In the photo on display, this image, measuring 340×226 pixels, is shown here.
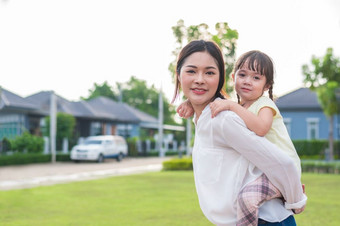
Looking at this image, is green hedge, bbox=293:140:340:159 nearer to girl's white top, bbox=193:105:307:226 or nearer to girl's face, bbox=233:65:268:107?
girl's face, bbox=233:65:268:107

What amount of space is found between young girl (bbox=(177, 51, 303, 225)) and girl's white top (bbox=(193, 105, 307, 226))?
0.11 ft

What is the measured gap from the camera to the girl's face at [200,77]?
2117 mm

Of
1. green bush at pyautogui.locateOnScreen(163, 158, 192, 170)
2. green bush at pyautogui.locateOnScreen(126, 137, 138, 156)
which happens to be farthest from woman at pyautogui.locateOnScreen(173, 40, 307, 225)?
green bush at pyautogui.locateOnScreen(126, 137, 138, 156)

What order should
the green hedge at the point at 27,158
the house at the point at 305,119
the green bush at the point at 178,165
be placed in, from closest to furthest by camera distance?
the green bush at the point at 178,165, the green hedge at the point at 27,158, the house at the point at 305,119

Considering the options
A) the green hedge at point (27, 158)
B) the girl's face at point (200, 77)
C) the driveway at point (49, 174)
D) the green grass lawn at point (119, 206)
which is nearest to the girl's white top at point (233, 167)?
the girl's face at point (200, 77)

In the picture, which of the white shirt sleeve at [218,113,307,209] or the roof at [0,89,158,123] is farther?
the roof at [0,89,158,123]

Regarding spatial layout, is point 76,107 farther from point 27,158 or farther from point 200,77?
point 200,77

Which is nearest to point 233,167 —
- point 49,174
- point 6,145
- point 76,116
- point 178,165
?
point 49,174

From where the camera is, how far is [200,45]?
214cm

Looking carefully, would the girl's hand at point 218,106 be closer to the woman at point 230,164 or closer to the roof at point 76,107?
the woman at point 230,164

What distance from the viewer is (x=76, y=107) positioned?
3938 cm

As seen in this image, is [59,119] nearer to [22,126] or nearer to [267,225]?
[22,126]

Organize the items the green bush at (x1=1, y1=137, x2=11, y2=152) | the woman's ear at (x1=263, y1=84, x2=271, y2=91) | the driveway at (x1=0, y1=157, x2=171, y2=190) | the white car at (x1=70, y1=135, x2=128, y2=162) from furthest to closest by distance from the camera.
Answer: the white car at (x1=70, y1=135, x2=128, y2=162), the green bush at (x1=1, y1=137, x2=11, y2=152), the driveway at (x1=0, y1=157, x2=171, y2=190), the woman's ear at (x1=263, y1=84, x2=271, y2=91)

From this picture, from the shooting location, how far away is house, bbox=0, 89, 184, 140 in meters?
31.0
